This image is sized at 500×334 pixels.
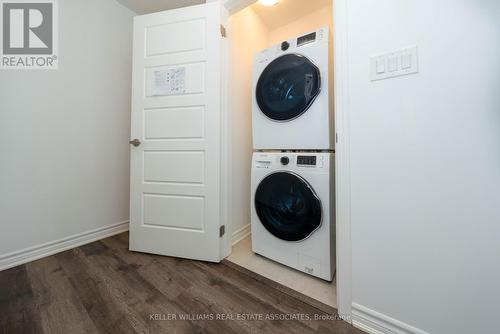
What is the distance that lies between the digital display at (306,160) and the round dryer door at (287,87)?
0.95ft

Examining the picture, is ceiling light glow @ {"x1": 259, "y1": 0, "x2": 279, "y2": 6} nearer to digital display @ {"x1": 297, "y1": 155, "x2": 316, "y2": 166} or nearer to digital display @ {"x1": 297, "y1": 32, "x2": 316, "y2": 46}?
digital display @ {"x1": 297, "y1": 32, "x2": 316, "y2": 46}

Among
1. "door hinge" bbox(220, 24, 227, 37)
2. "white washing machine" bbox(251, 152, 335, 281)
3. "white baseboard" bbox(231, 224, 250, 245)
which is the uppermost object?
"door hinge" bbox(220, 24, 227, 37)

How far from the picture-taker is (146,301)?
978 millimetres

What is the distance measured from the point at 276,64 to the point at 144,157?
127 cm

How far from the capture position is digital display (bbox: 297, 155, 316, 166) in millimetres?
1153

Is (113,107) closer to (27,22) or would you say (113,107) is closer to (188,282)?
(27,22)

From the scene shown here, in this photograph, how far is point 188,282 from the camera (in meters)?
1.14

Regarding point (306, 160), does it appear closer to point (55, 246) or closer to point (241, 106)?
→ point (241, 106)

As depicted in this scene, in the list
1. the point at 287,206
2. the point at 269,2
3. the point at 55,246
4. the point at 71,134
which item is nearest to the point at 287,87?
the point at 287,206

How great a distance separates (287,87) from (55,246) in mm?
2207

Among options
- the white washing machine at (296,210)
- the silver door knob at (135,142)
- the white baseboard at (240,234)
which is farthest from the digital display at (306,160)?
the silver door knob at (135,142)

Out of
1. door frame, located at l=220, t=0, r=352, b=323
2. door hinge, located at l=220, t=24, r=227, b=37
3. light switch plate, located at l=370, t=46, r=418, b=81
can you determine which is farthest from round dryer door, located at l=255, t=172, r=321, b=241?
door hinge, located at l=220, t=24, r=227, b=37

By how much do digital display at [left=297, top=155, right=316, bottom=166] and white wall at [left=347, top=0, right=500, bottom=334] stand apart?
318mm

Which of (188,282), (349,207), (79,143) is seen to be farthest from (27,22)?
(349,207)
